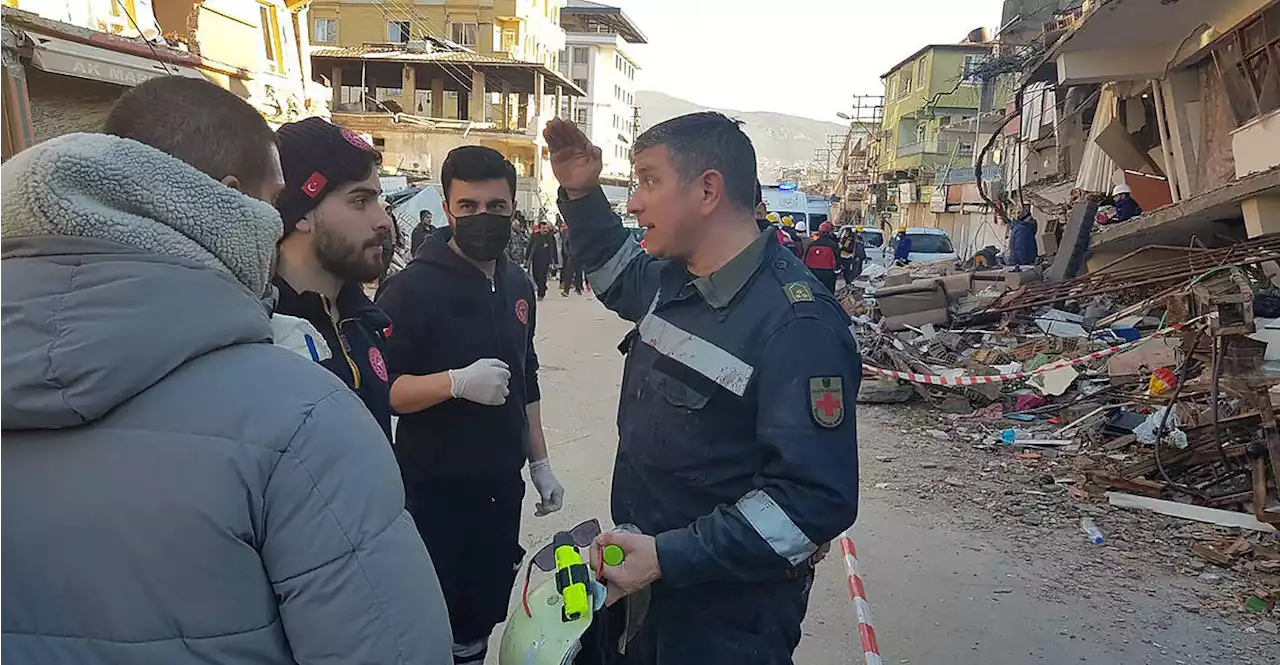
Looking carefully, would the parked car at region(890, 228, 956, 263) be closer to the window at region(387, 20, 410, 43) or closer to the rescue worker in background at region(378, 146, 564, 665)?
the rescue worker in background at region(378, 146, 564, 665)

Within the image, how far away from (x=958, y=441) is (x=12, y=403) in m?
7.71

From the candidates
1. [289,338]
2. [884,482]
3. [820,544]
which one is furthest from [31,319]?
[884,482]

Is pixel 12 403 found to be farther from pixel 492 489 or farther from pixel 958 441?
pixel 958 441

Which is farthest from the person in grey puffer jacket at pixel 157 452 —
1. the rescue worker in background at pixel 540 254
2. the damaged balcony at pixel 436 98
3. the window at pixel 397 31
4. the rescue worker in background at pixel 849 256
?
the window at pixel 397 31

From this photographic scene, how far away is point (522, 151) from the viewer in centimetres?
3544

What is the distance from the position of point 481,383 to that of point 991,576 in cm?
351

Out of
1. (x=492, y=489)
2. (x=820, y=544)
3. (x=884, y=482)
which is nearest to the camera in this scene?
(x=820, y=544)

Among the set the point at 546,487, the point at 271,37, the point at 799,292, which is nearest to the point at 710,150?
the point at 799,292

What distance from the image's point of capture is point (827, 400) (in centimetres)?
185

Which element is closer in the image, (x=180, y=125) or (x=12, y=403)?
(x=12, y=403)

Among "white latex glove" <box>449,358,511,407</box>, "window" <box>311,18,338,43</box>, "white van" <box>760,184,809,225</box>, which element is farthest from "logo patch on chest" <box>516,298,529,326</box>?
"window" <box>311,18,338,43</box>

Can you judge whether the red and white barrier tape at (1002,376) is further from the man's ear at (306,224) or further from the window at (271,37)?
the window at (271,37)

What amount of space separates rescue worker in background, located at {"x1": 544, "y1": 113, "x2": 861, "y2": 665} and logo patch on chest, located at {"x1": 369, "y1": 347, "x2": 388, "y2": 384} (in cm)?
64

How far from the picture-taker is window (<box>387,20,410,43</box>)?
4247 centimetres
